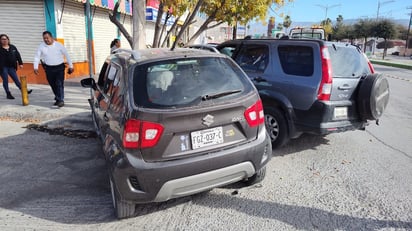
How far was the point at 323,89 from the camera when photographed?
14.8 feet

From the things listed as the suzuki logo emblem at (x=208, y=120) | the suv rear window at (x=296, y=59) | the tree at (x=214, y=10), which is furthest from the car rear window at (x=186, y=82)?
the tree at (x=214, y=10)

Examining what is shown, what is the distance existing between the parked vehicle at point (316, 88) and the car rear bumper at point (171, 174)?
194 cm

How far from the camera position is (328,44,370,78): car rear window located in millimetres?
4727

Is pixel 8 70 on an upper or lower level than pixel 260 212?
upper

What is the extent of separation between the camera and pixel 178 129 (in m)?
2.88

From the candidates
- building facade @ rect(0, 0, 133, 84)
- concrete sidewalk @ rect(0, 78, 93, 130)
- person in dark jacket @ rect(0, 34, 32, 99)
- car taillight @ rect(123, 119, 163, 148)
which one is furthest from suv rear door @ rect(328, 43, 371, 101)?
building facade @ rect(0, 0, 133, 84)

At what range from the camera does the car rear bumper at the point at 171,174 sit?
9.34ft

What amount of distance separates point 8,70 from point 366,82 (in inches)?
349

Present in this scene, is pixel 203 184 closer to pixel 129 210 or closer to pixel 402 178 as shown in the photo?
pixel 129 210

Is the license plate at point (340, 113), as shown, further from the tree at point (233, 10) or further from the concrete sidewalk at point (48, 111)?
the concrete sidewalk at point (48, 111)

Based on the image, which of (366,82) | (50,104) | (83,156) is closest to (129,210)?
(83,156)

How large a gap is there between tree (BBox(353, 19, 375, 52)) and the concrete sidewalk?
60583 mm

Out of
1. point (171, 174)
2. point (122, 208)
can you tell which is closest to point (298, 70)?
point (171, 174)

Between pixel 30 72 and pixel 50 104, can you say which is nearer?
pixel 50 104
